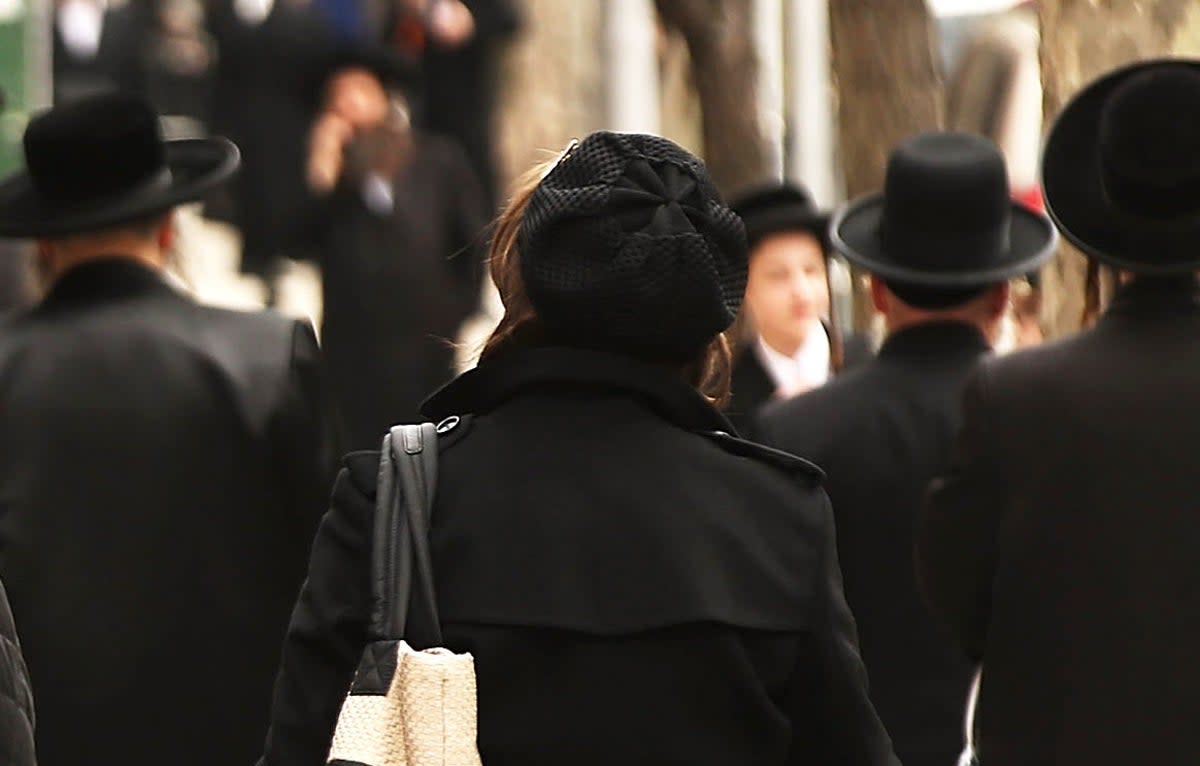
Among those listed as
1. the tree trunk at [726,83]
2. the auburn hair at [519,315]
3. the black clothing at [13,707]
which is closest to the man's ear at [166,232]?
the auburn hair at [519,315]

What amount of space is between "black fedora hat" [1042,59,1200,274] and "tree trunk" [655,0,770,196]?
6.34m

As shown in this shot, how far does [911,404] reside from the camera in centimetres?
650

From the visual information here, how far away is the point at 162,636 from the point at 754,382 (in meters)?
2.72

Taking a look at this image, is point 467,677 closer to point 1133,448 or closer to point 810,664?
point 810,664

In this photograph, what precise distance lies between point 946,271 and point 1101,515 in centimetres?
161

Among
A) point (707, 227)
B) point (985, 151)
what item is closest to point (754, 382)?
point (985, 151)

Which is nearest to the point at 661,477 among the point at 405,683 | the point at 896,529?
the point at 405,683

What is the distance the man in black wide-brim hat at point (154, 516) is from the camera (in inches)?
248

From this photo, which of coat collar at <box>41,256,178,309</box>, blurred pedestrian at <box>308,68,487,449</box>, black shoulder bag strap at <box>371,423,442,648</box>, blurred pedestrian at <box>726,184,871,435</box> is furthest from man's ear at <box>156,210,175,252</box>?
blurred pedestrian at <box>308,68,487,449</box>

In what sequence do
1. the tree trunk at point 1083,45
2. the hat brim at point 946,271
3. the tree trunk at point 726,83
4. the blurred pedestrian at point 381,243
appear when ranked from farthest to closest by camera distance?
the blurred pedestrian at point 381,243
the tree trunk at point 726,83
the tree trunk at point 1083,45
the hat brim at point 946,271

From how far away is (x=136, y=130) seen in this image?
6.80 metres

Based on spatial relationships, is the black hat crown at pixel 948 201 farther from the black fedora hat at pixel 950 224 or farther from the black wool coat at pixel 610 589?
the black wool coat at pixel 610 589

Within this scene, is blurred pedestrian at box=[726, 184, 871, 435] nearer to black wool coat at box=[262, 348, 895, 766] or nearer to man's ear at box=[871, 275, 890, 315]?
man's ear at box=[871, 275, 890, 315]

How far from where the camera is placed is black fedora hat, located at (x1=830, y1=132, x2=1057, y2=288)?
6.77 metres
